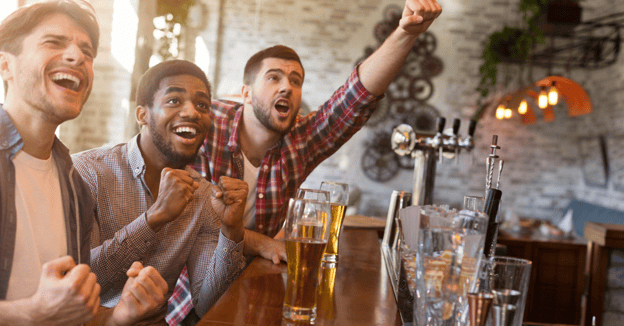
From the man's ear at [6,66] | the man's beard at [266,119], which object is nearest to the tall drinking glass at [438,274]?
the man's ear at [6,66]

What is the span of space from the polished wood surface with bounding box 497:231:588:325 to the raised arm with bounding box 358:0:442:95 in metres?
2.74

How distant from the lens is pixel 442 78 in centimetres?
553

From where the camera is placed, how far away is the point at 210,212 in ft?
4.90

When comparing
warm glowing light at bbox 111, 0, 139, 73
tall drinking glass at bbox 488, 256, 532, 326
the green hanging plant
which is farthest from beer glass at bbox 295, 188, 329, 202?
the green hanging plant

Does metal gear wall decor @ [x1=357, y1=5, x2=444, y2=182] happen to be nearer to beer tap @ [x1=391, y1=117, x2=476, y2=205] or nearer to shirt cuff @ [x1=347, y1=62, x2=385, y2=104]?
beer tap @ [x1=391, y1=117, x2=476, y2=205]

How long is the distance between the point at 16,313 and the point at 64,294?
12 cm

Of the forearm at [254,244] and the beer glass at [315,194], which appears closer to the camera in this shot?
the beer glass at [315,194]

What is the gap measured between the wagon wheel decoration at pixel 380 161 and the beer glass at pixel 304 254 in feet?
15.3

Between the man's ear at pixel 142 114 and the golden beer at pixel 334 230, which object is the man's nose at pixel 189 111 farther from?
the golden beer at pixel 334 230

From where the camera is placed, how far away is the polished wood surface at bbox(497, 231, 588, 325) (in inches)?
157


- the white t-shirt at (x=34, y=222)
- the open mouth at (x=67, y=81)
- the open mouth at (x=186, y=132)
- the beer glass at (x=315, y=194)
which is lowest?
the white t-shirt at (x=34, y=222)

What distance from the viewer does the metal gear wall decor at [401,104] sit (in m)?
5.46

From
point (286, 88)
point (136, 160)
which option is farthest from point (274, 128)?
point (136, 160)

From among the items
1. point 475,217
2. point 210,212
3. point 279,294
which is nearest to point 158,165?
point 210,212
